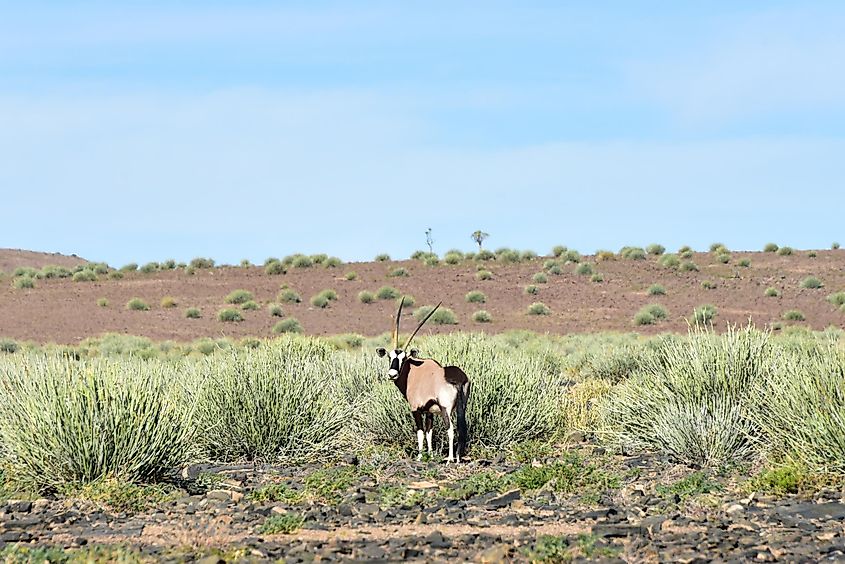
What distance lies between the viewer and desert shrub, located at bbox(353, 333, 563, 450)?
13.1m

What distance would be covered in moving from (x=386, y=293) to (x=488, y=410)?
36.3 metres

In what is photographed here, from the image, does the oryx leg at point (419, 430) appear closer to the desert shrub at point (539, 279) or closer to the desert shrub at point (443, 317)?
the desert shrub at point (443, 317)

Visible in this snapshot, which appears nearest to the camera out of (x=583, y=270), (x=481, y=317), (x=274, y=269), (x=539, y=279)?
(x=481, y=317)

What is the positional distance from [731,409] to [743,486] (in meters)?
2.12

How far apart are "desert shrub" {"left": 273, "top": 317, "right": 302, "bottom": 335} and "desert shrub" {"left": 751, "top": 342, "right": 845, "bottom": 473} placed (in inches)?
1266

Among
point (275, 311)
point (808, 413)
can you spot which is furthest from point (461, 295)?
point (808, 413)

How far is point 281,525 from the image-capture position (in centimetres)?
825

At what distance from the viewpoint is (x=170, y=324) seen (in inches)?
1731

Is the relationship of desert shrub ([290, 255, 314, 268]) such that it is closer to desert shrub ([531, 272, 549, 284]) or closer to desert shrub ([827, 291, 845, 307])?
desert shrub ([531, 272, 549, 284])

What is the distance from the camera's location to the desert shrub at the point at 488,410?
42.9 ft

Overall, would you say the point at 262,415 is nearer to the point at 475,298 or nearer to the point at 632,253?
the point at 475,298

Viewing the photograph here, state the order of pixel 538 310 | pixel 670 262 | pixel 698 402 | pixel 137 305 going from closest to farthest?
pixel 698 402 → pixel 538 310 → pixel 137 305 → pixel 670 262

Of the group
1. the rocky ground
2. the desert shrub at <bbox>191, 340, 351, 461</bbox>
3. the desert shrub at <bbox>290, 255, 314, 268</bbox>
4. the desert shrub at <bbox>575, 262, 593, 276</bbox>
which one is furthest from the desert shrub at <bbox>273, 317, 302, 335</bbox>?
the rocky ground

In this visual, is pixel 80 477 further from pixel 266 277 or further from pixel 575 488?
pixel 266 277
